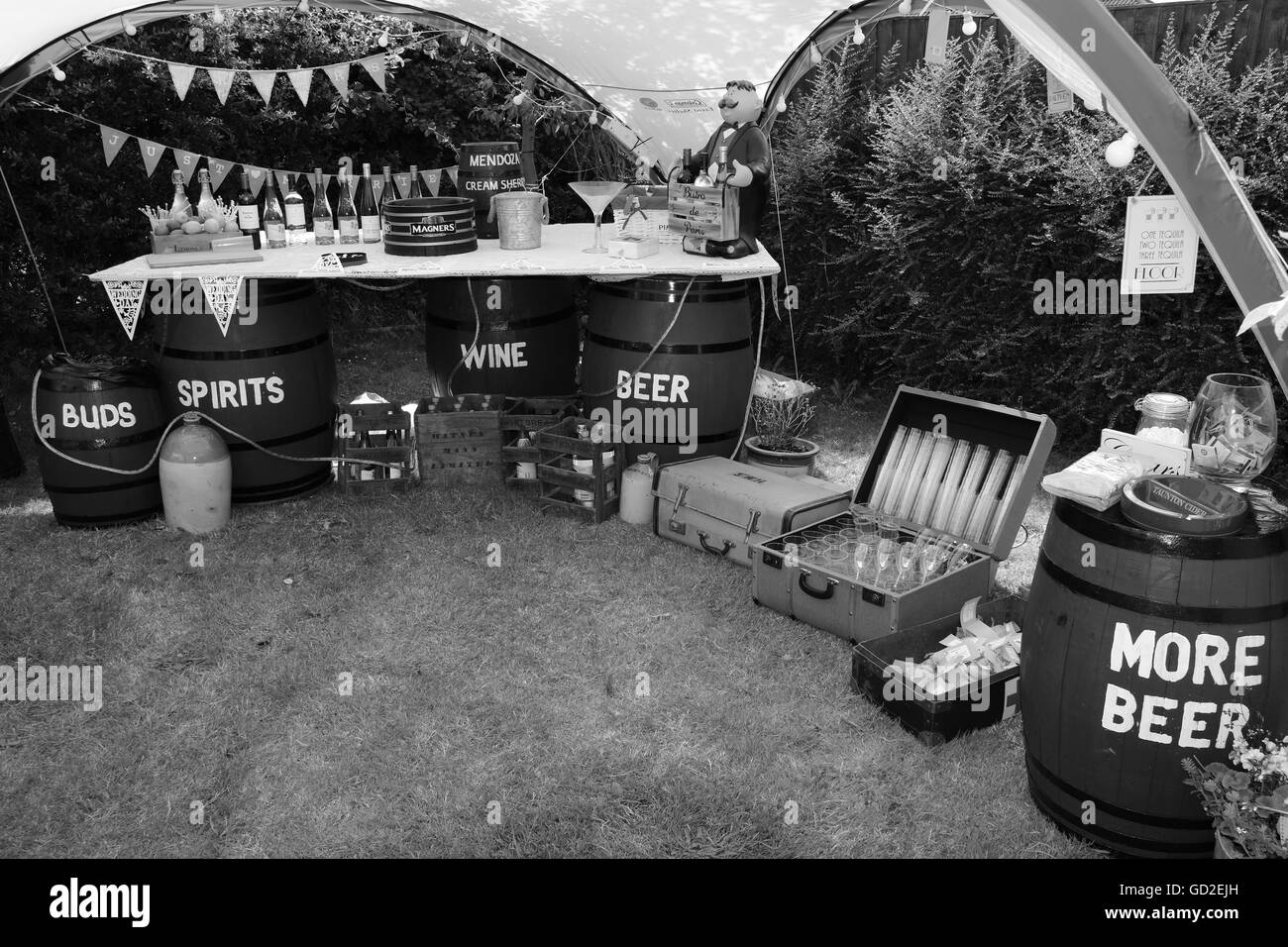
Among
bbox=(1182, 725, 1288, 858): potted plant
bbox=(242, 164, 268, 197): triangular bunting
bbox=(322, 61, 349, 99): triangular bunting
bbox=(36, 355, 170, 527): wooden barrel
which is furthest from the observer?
bbox=(242, 164, 268, 197): triangular bunting

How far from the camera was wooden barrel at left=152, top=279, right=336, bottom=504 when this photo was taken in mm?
4848

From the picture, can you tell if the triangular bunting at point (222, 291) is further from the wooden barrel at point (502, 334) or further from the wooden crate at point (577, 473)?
the wooden crate at point (577, 473)

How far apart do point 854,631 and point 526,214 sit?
2.71m

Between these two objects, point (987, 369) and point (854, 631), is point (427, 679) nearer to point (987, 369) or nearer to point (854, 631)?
point (854, 631)

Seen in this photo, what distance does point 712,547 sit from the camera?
4586 mm

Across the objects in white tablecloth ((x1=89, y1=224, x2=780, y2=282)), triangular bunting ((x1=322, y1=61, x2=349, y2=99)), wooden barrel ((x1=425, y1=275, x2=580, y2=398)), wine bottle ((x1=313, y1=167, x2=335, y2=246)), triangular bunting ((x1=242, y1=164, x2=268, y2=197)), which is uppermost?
triangular bunting ((x1=322, y1=61, x2=349, y2=99))

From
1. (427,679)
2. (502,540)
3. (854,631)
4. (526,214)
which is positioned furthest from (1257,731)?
(526,214)

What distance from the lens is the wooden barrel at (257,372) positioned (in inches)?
191

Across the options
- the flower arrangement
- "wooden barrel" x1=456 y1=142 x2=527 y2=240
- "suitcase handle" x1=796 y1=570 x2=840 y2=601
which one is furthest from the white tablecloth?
"suitcase handle" x1=796 y1=570 x2=840 y2=601

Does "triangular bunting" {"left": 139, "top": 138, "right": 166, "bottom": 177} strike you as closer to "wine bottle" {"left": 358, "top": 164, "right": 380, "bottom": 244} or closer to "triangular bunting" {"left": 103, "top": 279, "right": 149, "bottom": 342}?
"wine bottle" {"left": 358, "top": 164, "right": 380, "bottom": 244}

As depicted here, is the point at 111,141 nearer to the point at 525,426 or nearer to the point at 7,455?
the point at 7,455

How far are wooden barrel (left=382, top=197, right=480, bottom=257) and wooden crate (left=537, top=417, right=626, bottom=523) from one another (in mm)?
989

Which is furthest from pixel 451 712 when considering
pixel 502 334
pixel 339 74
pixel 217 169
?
pixel 217 169

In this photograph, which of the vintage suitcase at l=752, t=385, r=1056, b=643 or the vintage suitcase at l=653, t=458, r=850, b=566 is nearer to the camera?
the vintage suitcase at l=752, t=385, r=1056, b=643
